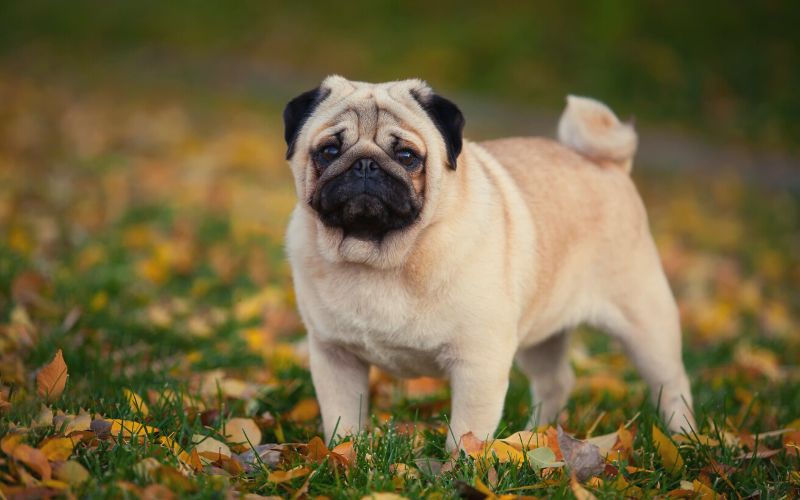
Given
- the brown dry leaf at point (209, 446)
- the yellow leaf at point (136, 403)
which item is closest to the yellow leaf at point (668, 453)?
the brown dry leaf at point (209, 446)

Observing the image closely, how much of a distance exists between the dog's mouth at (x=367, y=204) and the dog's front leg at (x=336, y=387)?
59 cm

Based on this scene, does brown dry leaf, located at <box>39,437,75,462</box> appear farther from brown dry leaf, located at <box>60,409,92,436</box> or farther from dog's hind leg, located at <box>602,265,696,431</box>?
dog's hind leg, located at <box>602,265,696,431</box>

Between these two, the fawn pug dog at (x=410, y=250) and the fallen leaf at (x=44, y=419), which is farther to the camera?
the fawn pug dog at (x=410, y=250)

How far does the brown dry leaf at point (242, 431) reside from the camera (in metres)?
3.66

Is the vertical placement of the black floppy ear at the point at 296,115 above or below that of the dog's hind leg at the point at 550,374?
above

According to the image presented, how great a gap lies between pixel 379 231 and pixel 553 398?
176 cm

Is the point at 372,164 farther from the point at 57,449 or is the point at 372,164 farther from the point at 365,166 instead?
the point at 57,449

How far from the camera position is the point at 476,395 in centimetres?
363

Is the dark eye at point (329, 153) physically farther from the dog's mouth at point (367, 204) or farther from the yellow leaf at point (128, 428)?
the yellow leaf at point (128, 428)

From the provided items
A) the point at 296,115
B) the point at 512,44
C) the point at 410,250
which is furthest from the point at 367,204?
the point at 512,44

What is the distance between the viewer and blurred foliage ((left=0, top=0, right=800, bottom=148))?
14.1 m

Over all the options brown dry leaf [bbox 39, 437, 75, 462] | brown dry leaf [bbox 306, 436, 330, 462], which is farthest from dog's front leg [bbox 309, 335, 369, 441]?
brown dry leaf [bbox 39, 437, 75, 462]

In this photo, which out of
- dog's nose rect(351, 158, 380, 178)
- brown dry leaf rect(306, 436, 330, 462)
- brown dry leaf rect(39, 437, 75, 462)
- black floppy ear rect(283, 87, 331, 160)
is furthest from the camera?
black floppy ear rect(283, 87, 331, 160)

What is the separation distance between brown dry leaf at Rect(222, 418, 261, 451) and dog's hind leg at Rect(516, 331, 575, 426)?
5.58 ft
